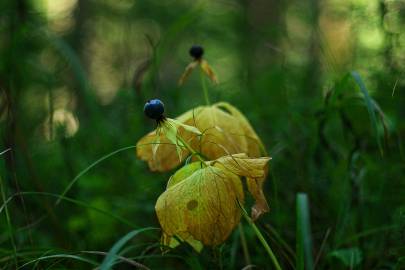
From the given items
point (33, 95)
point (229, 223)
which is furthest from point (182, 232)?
point (33, 95)

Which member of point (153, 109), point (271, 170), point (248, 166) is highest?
point (153, 109)

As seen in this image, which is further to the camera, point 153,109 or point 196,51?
point 196,51

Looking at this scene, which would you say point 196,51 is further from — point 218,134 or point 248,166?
point 248,166

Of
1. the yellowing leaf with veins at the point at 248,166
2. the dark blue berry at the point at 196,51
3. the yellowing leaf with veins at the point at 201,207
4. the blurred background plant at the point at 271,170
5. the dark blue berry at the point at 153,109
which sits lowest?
the blurred background plant at the point at 271,170

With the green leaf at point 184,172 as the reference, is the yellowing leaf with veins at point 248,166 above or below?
above

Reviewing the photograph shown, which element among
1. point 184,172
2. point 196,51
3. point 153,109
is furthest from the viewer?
point 196,51

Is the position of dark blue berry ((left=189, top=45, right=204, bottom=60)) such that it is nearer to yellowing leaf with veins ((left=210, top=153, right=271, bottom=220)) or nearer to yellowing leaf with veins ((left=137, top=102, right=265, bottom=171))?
yellowing leaf with veins ((left=137, top=102, right=265, bottom=171))

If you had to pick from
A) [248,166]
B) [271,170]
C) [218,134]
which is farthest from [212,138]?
[248,166]

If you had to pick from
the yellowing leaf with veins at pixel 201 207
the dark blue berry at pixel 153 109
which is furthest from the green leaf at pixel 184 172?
the dark blue berry at pixel 153 109

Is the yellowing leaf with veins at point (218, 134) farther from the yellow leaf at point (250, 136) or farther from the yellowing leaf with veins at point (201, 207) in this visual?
the yellowing leaf with veins at point (201, 207)
